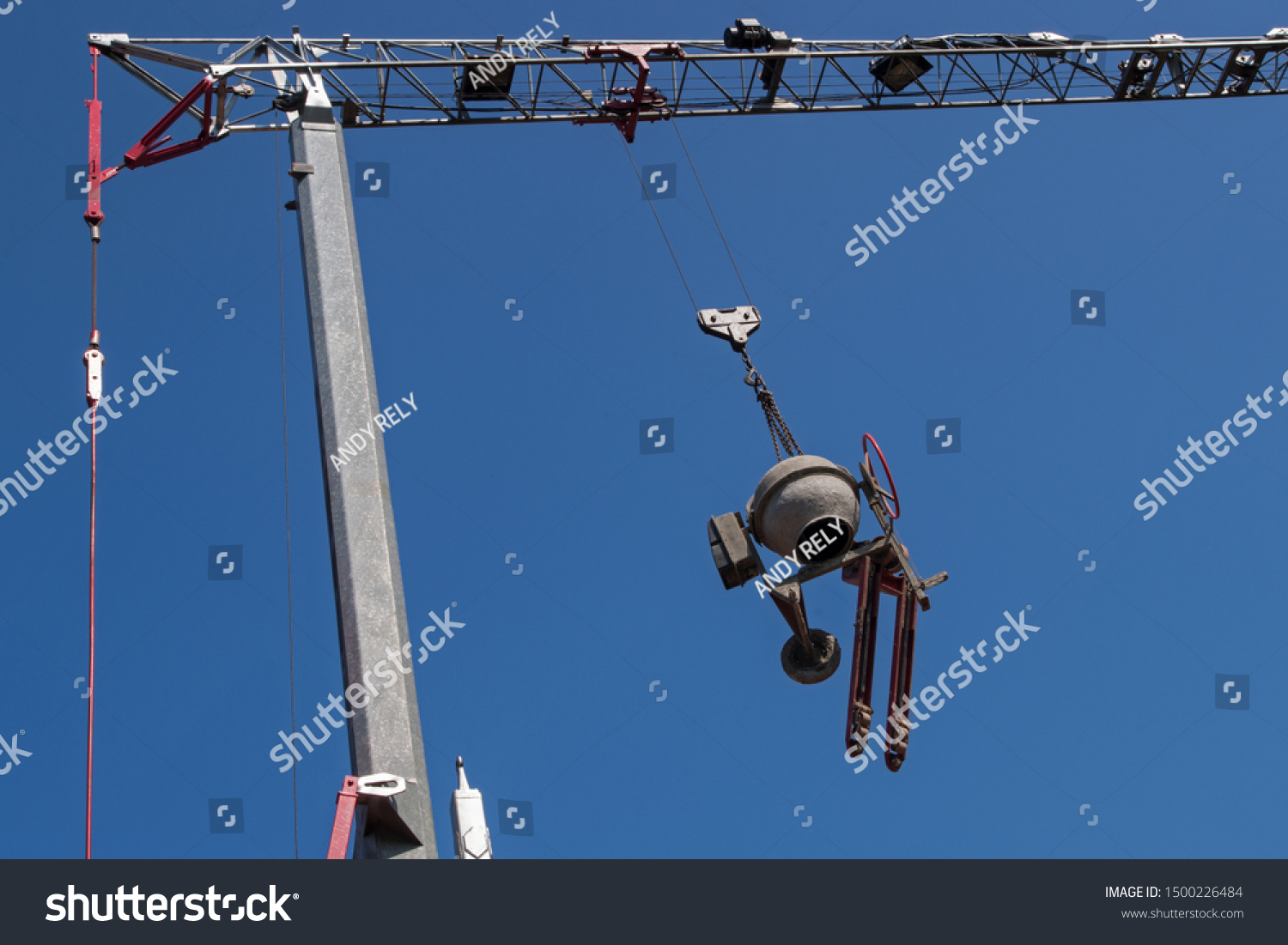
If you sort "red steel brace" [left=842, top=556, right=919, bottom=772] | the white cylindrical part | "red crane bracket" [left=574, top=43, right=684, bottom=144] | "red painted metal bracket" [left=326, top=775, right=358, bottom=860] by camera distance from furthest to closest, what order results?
"red crane bracket" [left=574, top=43, right=684, bottom=144] < "red steel brace" [left=842, top=556, right=919, bottom=772] < the white cylindrical part < "red painted metal bracket" [left=326, top=775, right=358, bottom=860]

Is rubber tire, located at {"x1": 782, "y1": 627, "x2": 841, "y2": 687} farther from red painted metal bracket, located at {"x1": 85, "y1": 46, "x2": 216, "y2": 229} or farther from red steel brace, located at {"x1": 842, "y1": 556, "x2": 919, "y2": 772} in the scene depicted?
red painted metal bracket, located at {"x1": 85, "y1": 46, "x2": 216, "y2": 229}

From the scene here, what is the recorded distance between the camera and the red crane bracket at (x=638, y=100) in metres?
16.5

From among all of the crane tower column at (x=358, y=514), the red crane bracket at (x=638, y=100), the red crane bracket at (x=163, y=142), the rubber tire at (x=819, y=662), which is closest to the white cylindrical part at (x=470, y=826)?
the rubber tire at (x=819, y=662)

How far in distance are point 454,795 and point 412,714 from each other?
13.7ft

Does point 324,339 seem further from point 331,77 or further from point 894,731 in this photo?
point 331,77

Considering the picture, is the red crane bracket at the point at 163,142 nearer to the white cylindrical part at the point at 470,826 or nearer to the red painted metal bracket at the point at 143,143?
the red painted metal bracket at the point at 143,143

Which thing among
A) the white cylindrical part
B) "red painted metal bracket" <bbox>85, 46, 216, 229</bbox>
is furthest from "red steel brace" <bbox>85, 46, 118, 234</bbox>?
the white cylindrical part

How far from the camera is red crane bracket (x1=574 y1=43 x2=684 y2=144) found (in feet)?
54.0

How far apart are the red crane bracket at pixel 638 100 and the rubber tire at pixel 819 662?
779 cm

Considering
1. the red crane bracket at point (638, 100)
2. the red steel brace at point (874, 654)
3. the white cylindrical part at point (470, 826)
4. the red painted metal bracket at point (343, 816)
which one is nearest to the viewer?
the red painted metal bracket at point (343, 816)

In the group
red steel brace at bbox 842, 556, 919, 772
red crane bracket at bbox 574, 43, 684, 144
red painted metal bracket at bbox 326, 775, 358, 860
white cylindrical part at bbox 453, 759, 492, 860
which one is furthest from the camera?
red crane bracket at bbox 574, 43, 684, 144

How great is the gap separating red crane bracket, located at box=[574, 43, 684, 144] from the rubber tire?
25.6 feet

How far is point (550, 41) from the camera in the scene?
53.7ft
